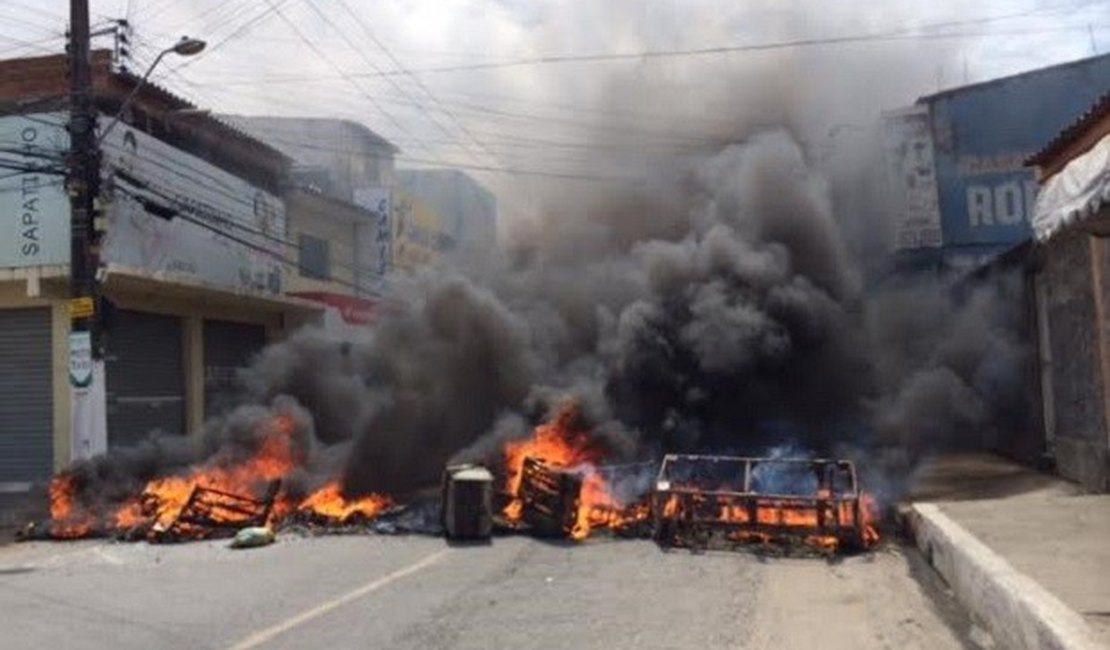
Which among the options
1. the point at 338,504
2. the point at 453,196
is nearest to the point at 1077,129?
the point at 338,504

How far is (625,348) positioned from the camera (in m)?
18.1

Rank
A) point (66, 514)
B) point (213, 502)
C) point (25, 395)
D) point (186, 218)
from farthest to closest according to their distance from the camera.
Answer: point (186, 218)
point (25, 395)
point (66, 514)
point (213, 502)

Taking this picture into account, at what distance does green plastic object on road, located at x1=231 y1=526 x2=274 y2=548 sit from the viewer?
43.2ft

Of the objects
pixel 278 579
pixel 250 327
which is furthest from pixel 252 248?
pixel 278 579

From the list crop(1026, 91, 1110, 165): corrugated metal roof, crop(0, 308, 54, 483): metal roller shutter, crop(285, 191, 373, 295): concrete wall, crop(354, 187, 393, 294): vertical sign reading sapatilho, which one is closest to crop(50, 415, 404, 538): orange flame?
crop(0, 308, 54, 483): metal roller shutter

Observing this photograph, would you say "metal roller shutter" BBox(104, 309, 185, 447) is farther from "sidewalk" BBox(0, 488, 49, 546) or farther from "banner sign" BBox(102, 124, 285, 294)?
"sidewalk" BBox(0, 488, 49, 546)

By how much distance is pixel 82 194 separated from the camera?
16141 millimetres

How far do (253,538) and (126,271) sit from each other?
7.19 meters

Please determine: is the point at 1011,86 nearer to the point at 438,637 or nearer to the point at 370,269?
the point at 370,269

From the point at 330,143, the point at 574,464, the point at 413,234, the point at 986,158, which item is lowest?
the point at 574,464

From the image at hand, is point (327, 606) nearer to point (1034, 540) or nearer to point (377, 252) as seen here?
point (1034, 540)

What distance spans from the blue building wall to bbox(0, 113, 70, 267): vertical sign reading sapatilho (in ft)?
60.9

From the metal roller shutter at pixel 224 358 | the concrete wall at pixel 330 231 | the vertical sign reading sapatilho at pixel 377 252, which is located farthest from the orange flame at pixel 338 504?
the vertical sign reading sapatilho at pixel 377 252

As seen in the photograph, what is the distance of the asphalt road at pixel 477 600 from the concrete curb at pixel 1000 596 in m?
0.24
